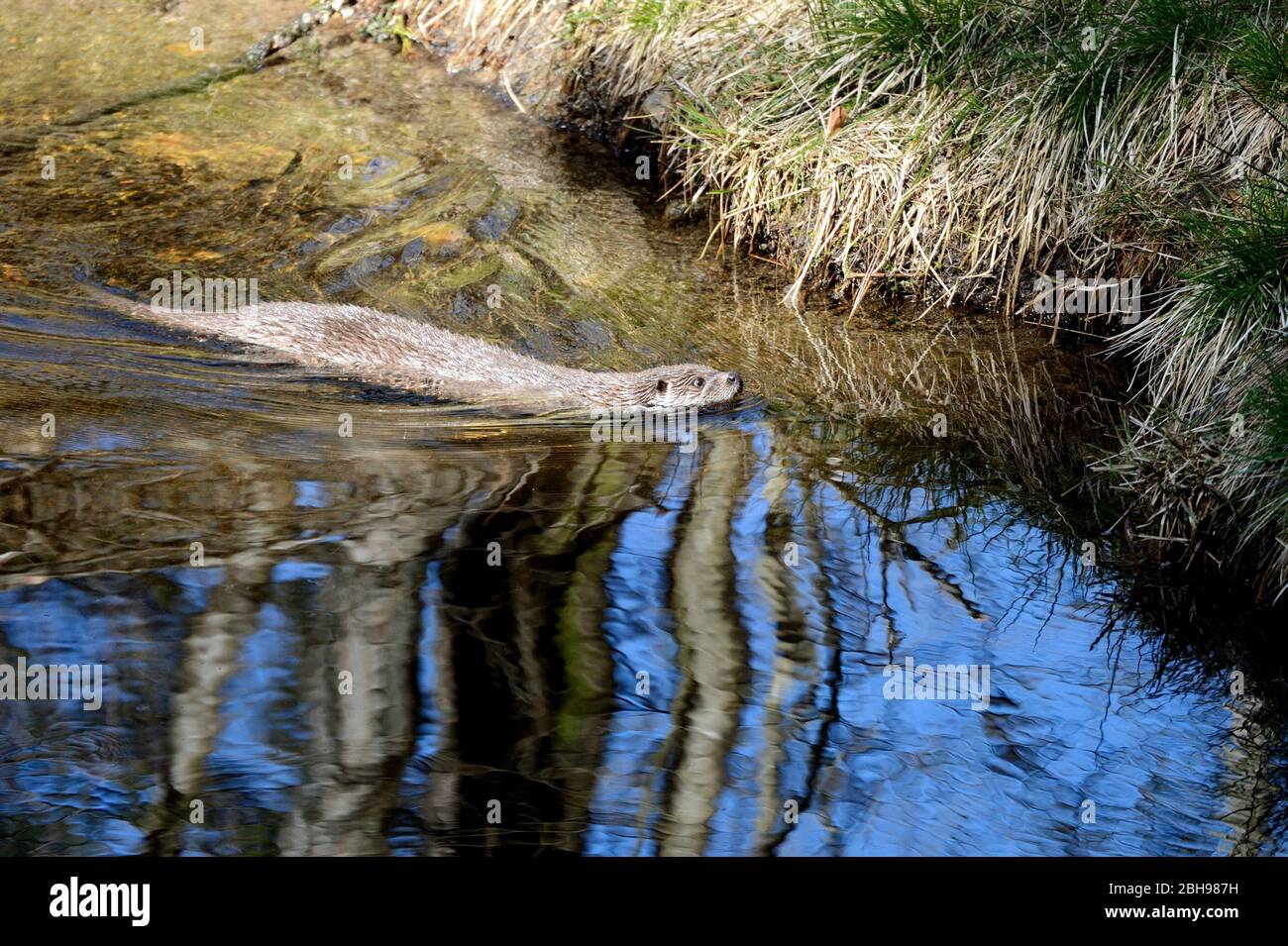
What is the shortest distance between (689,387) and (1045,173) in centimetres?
258

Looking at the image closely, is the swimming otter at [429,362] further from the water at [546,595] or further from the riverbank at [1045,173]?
the riverbank at [1045,173]

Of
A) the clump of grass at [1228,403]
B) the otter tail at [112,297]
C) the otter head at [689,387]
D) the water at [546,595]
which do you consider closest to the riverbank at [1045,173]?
the clump of grass at [1228,403]

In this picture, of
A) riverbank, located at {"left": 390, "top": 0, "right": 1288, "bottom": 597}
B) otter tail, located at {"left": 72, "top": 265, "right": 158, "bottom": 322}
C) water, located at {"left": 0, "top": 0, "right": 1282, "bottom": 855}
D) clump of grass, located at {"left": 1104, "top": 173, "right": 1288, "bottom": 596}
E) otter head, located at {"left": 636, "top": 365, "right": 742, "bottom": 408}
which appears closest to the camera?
water, located at {"left": 0, "top": 0, "right": 1282, "bottom": 855}

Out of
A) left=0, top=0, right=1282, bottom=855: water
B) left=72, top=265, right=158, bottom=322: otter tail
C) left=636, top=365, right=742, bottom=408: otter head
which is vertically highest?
left=72, top=265, right=158, bottom=322: otter tail

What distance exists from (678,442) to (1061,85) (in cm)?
Answer: 319

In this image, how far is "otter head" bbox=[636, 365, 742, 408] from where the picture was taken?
249 inches

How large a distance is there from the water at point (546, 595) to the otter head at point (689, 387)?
213mm

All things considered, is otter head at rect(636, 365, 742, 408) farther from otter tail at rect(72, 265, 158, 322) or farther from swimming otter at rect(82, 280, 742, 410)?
otter tail at rect(72, 265, 158, 322)

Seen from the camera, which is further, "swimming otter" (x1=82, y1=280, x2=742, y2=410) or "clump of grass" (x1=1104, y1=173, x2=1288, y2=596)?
"swimming otter" (x1=82, y1=280, x2=742, y2=410)

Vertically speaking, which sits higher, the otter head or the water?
the otter head

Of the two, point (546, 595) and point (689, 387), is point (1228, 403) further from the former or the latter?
point (546, 595)

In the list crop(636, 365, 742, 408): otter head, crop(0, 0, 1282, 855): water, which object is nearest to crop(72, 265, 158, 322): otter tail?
crop(0, 0, 1282, 855): water

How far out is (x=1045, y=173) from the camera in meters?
7.23

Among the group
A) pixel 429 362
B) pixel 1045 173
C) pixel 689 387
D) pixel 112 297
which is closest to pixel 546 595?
pixel 689 387
